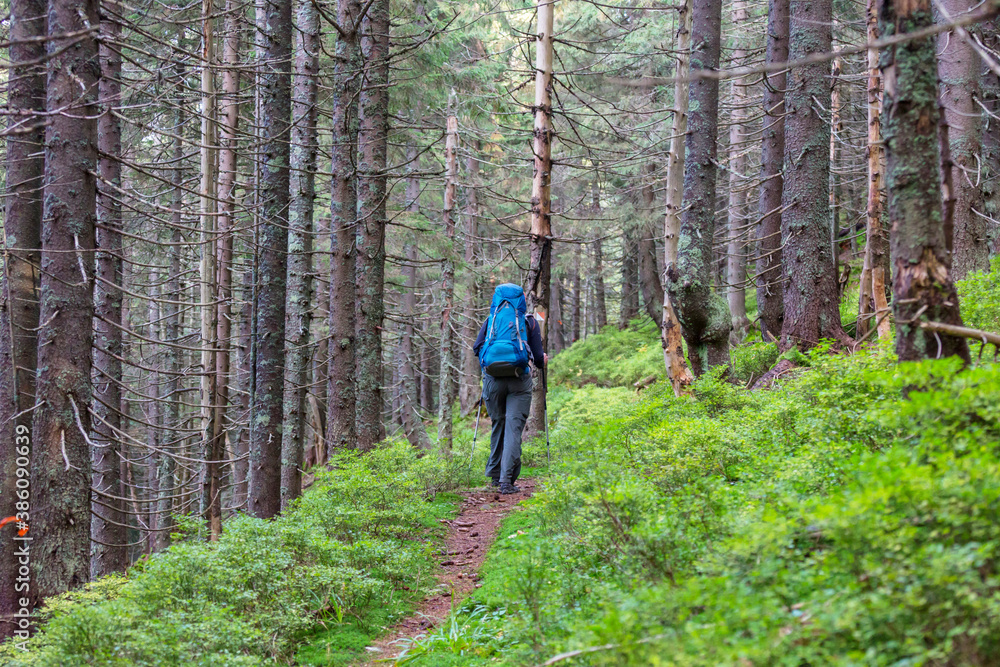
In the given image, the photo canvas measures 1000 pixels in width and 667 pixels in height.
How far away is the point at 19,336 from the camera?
23.2 ft

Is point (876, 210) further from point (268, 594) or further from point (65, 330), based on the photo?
point (65, 330)

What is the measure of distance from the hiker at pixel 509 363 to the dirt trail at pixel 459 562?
0.45 m

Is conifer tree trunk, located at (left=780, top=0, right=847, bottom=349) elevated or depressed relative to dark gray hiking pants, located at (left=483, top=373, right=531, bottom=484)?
elevated

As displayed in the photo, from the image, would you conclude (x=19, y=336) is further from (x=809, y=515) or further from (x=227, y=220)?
(x=809, y=515)

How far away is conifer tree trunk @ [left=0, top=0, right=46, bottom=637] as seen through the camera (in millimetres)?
6844

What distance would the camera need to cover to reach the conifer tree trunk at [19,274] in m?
6.84

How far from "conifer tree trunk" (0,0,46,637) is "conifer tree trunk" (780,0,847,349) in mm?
9108

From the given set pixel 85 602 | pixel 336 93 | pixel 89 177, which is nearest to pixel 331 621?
pixel 85 602

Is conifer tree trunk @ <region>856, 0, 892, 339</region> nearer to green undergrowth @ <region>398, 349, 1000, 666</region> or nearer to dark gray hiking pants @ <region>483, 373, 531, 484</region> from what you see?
green undergrowth @ <region>398, 349, 1000, 666</region>

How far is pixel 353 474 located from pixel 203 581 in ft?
8.20

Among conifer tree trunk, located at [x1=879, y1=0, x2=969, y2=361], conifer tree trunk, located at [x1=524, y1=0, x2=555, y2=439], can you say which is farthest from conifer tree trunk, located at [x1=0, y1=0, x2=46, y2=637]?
conifer tree trunk, located at [x1=879, y1=0, x2=969, y2=361]

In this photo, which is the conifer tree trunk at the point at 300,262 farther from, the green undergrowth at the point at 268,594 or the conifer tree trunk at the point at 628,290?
the conifer tree trunk at the point at 628,290

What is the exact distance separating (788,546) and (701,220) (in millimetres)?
6244

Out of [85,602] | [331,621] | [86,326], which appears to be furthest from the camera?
[86,326]
